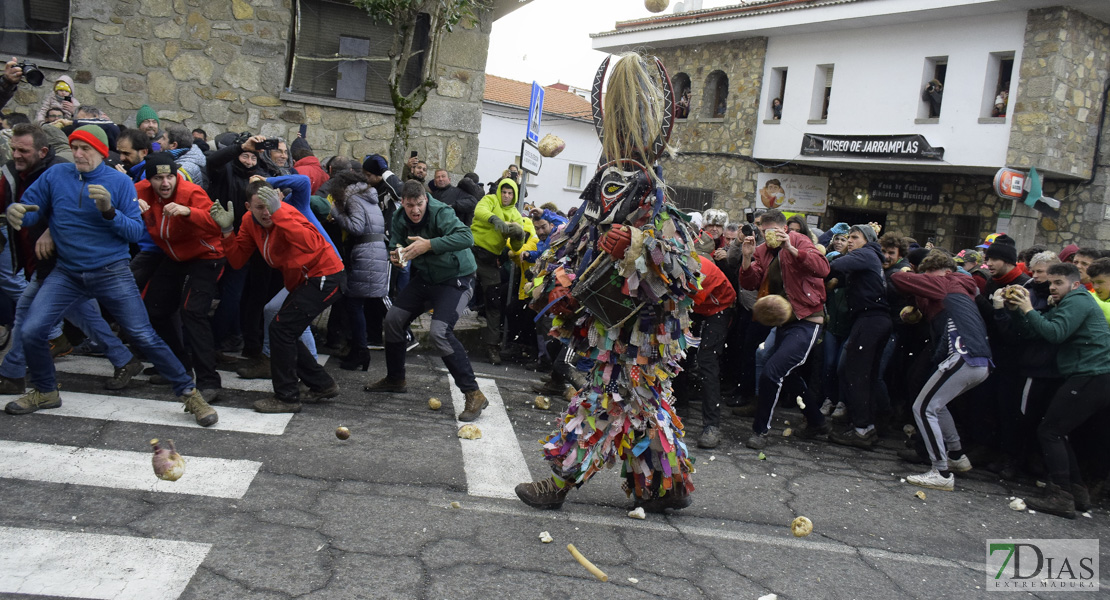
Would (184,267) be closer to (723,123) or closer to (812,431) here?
(812,431)

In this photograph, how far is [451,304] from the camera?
648cm

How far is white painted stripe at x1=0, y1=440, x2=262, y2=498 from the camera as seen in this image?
4344mm

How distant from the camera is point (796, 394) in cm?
798

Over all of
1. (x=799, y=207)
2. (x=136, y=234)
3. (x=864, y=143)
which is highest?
(x=864, y=143)

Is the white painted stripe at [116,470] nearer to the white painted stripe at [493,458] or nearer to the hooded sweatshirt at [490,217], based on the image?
the white painted stripe at [493,458]

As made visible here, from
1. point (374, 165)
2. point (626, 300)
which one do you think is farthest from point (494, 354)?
point (626, 300)

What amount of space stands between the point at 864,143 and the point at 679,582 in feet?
59.7

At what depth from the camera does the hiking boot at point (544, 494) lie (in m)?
4.65

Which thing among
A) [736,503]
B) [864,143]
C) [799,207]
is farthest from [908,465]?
[799,207]

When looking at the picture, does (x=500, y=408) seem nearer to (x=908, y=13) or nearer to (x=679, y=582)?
(x=679, y=582)

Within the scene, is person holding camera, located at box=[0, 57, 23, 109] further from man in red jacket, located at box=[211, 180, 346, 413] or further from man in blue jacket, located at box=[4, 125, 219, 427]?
man in red jacket, located at box=[211, 180, 346, 413]

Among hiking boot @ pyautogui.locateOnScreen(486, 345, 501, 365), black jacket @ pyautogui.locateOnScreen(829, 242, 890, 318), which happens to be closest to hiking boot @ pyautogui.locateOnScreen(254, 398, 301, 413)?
hiking boot @ pyautogui.locateOnScreen(486, 345, 501, 365)

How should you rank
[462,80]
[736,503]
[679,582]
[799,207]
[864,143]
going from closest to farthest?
1. [679,582]
2. [736,503]
3. [462,80]
4. [864,143]
5. [799,207]

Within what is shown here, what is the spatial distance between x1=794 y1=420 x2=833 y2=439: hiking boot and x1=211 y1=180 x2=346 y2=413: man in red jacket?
4219 mm
